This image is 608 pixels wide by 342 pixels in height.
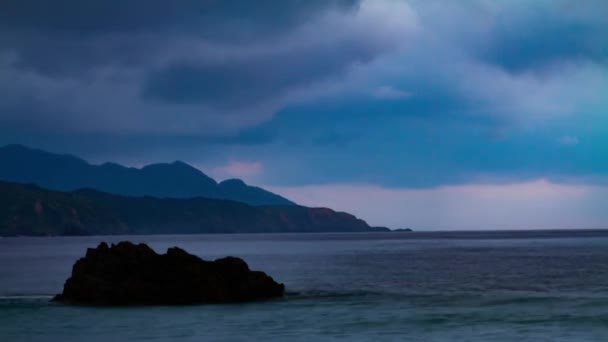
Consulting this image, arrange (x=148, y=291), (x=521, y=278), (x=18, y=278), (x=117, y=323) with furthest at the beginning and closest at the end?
(x=18, y=278) → (x=521, y=278) → (x=148, y=291) → (x=117, y=323)

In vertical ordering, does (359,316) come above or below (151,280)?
below

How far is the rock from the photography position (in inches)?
1996

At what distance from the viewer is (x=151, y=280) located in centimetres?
5144

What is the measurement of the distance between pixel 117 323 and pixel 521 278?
4318cm

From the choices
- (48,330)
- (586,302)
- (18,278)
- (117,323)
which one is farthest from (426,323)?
(18,278)

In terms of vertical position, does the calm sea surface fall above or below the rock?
below

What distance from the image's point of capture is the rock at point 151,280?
5069cm

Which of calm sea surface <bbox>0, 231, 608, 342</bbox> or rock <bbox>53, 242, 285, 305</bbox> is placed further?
rock <bbox>53, 242, 285, 305</bbox>

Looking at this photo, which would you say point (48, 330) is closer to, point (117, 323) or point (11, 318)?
point (117, 323)

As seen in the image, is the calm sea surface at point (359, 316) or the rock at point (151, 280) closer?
the calm sea surface at point (359, 316)

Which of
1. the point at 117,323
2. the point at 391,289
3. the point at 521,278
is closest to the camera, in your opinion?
the point at 117,323

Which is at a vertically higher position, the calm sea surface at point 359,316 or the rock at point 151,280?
the rock at point 151,280

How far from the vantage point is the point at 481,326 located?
38188 millimetres

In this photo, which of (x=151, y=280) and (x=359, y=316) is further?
(x=151, y=280)
